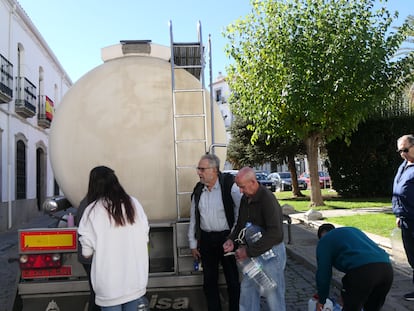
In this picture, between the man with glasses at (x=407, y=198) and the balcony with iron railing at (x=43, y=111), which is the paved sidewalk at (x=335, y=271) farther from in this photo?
the balcony with iron railing at (x=43, y=111)

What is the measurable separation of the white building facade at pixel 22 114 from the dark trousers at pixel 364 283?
10687 mm

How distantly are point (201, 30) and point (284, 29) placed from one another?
10729mm

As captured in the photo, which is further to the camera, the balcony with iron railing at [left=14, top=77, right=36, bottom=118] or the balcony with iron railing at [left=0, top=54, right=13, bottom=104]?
the balcony with iron railing at [left=14, top=77, right=36, bottom=118]

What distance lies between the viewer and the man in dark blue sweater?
3082 mm

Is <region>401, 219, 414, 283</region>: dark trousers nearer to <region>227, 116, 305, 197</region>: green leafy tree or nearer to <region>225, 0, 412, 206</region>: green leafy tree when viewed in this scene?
<region>225, 0, 412, 206</region>: green leafy tree

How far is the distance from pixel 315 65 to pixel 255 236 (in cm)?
1144

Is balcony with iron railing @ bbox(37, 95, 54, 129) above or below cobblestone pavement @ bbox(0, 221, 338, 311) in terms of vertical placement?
above

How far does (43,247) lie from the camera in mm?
3834

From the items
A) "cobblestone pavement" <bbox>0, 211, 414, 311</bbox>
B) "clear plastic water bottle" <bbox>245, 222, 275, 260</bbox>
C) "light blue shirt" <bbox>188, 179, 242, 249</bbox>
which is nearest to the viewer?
"clear plastic water bottle" <bbox>245, 222, 275, 260</bbox>

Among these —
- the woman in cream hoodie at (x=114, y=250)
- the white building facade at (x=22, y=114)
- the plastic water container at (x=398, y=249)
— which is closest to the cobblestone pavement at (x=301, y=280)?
the plastic water container at (x=398, y=249)

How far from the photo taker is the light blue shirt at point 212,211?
405 cm

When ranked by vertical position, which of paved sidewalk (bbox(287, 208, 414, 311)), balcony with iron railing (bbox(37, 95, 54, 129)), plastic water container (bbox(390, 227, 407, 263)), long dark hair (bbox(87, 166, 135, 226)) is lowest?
paved sidewalk (bbox(287, 208, 414, 311))

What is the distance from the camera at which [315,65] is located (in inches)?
548

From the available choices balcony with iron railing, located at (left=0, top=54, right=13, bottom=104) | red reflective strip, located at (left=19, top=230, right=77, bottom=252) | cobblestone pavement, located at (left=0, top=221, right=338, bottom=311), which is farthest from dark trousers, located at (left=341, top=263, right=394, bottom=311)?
balcony with iron railing, located at (left=0, top=54, right=13, bottom=104)
